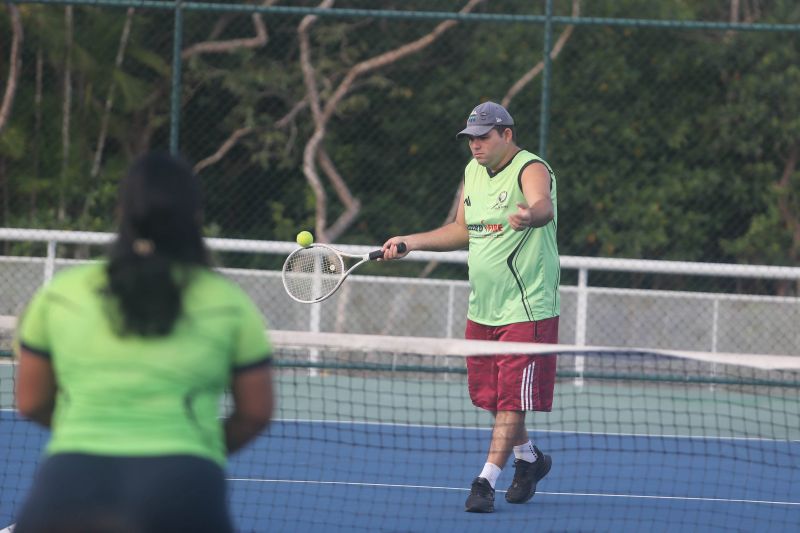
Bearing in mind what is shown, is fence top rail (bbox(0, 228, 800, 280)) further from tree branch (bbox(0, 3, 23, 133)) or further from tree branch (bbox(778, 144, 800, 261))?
tree branch (bbox(778, 144, 800, 261))

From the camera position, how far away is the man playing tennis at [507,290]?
5969 millimetres

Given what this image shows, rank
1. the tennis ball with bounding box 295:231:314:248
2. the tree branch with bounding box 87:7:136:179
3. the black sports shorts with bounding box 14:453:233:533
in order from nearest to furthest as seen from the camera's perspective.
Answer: the black sports shorts with bounding box 14:453:233:533 → the tennis ball with bounding box 295:231:314:248 → the tree branch with bounding box 87:7:136:179

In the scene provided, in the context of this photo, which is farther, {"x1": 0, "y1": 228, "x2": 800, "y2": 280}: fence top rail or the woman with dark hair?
{"x1": 0, "y1": 228, "x2": 800, "y2": 280}: fence top rail

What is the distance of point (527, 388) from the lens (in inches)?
235

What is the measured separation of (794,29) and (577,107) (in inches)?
273

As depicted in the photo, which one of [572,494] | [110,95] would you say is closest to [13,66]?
[110,95]

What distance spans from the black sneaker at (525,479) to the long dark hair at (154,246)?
12.1 feet

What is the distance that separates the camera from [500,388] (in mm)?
6035

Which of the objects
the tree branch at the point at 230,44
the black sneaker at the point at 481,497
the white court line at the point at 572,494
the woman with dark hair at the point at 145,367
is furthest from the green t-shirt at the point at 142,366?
the tree branch at the point at 230,44

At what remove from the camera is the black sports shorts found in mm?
2469

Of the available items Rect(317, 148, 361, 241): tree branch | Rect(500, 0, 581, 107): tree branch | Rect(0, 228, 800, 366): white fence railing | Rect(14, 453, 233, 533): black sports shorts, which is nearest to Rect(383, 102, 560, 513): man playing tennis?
Rect(14, 453, 233, 533): black sports shorts

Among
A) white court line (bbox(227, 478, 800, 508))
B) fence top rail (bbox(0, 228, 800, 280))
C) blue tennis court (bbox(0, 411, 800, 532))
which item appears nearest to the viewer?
blue tennis court (bbox(0, 411, 800, 532))

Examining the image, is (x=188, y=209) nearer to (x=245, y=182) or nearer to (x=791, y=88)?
(x=245, y=182)

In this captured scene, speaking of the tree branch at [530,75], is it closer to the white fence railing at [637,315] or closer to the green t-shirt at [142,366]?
the white fence railing at [637,315]
